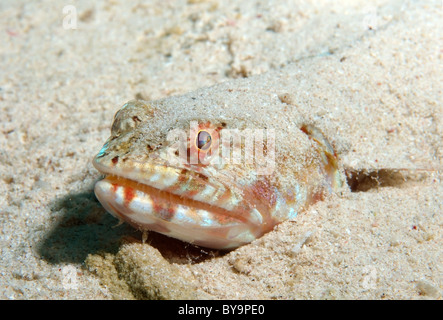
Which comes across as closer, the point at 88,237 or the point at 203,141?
the point at 203,141

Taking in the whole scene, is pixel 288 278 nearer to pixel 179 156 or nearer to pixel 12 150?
pixel 179 156

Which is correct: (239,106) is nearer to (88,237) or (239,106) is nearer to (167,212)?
(167,212)

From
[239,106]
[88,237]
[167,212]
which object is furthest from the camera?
[88,237]

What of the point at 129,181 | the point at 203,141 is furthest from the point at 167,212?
the point at 203,141

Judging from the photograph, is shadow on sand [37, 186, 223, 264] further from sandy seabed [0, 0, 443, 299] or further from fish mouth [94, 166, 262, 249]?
fish mouth [94, 166, 262, 249]

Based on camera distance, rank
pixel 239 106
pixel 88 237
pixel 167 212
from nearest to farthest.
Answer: pixel 167 212 < pixel 239 106 < pixel 88 237

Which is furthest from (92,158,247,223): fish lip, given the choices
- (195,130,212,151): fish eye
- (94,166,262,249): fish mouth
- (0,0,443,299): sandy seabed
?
(0,0,443,299): sandy seabed

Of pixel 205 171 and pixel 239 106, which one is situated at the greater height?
pixel 239 106
